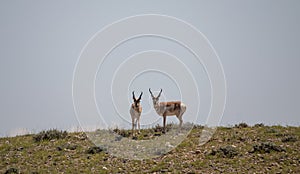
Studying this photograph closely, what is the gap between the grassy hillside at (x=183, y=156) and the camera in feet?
54.6

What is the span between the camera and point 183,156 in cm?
1802

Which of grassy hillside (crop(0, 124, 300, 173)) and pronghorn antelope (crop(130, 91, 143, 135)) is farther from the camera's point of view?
pronghorn antelope (crop(130, 91, 143, 135))

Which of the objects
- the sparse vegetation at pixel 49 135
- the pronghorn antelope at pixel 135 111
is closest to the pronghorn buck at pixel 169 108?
the pronghorn antelope at pixel 135 111

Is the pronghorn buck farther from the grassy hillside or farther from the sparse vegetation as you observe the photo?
the sparse vegetation

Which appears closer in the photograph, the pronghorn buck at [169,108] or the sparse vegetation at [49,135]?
the sparse vegetation at [49,135]

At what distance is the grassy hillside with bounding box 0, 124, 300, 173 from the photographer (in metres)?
16.7

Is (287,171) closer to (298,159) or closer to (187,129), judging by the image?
(298,159)

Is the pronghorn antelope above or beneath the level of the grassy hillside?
above

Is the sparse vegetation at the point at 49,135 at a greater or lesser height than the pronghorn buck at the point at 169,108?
lesser

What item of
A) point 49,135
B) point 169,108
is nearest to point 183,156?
point 169,108

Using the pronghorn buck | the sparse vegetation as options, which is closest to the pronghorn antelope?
the pronghorn buck

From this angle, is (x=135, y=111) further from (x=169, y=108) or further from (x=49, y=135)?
(x=49, y=135)

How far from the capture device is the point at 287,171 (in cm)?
1564

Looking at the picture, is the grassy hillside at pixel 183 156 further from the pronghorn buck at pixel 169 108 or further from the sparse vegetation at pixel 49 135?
the pronghorn buck at pixel 169 108
